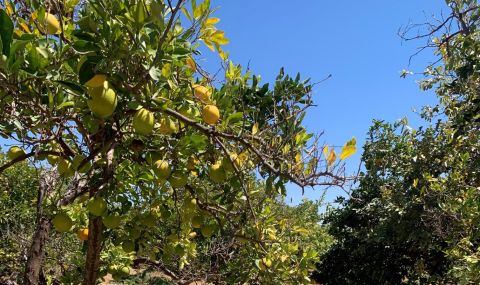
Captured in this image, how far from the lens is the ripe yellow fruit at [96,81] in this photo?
1.42 metres

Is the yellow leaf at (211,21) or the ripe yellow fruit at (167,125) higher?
the yellow leaf at (211,21)

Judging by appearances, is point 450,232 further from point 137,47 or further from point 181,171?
point 137,47

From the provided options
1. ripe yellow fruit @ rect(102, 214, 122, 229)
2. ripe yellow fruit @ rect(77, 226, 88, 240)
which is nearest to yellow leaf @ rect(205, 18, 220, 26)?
ripe yellow fruit @ rect(102, 214, 122, 229)

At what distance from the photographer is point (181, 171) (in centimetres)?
216

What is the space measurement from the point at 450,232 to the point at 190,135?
4633 mm

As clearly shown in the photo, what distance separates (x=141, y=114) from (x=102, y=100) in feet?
0.56

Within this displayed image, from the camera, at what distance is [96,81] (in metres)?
1.42

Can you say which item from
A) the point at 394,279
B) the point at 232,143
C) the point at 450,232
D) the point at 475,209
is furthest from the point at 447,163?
the point at 232,143

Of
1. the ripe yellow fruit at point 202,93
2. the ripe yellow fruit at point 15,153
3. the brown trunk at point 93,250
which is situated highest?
the ripe yellow fruit at point 202,93

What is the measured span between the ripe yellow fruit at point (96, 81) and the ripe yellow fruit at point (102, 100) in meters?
0.01

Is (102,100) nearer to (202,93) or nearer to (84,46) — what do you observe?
(84,46)

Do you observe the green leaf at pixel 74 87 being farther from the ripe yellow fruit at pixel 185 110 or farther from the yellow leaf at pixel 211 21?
the yellow leaf at pixel 211 21

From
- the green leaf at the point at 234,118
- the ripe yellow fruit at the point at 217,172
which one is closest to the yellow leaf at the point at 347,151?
the green leaf at the point at 234,118

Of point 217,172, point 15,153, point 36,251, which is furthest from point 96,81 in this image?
point 36,251
